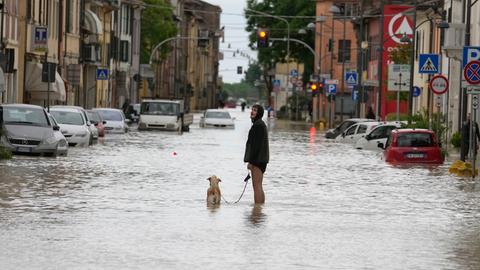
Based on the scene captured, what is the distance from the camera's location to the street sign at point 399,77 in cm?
6003

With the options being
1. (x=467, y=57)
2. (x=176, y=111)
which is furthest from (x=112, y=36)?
(x=467, y=57)

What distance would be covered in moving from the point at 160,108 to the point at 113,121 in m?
7.49

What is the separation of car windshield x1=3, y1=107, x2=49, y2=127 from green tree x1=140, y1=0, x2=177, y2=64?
95632 mm

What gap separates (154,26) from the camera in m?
138

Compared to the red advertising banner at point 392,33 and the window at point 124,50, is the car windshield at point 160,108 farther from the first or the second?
the window at point 124,50

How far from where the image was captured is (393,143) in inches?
1705

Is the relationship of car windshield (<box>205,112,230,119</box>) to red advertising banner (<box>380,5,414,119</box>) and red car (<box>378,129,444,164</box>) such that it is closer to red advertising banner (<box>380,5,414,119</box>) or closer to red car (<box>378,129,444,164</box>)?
red advertising banner (<box>380,5,414,119</box>)

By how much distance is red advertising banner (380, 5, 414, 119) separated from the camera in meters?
85.2

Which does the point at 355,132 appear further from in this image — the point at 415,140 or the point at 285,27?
the point at 285,27

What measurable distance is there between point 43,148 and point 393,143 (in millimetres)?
10417

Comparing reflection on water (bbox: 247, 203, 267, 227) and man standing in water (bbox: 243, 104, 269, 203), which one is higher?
man standing in water (bbox: 243, 104, 269, 203)

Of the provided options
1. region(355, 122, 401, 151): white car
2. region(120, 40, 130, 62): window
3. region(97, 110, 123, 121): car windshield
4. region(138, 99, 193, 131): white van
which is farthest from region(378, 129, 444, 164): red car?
region(120, 40, 130, 62): window

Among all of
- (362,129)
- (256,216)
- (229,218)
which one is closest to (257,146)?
(256,216)

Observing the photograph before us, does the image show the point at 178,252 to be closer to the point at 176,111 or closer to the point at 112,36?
the point at 176,111
